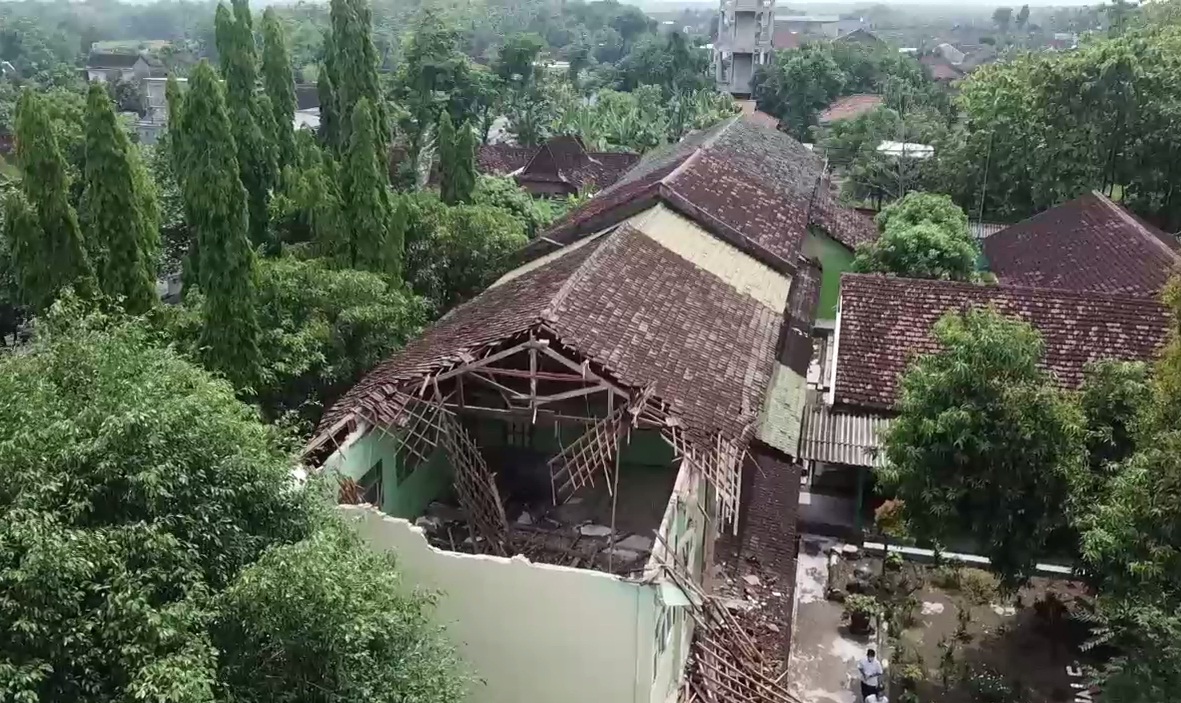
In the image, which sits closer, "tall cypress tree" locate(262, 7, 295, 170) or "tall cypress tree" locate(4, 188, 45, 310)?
"tall cypress tree" locate(4, 188, 45, 310)

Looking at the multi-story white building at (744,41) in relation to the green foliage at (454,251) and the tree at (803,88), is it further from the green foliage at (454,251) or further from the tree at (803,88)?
the green foliage at (454,251)

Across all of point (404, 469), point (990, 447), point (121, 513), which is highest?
point (121, 513)

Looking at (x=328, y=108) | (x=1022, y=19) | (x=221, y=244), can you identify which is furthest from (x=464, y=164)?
(x=1022, y=19)

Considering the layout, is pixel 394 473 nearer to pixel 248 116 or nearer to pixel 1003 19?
pixel 248 116

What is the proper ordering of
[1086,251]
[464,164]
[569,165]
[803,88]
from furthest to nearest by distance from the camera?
[803,88]
[569,165]
[464,164]
[1086,251]

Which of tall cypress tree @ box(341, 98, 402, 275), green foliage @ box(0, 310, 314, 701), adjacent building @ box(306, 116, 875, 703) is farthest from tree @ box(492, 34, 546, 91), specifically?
green foliage @ box(0, 310, 314, 701)

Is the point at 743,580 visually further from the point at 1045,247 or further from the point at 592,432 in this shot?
the point at 1045,247

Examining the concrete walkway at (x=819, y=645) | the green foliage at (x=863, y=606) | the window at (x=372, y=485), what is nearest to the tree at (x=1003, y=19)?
the concrete walkway at (x=819, y=645)

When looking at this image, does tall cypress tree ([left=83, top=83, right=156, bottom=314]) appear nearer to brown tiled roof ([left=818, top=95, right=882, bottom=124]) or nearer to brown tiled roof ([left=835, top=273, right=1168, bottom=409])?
brown tiled roof ([left=835, top=273, right=1168, bottom=409])
